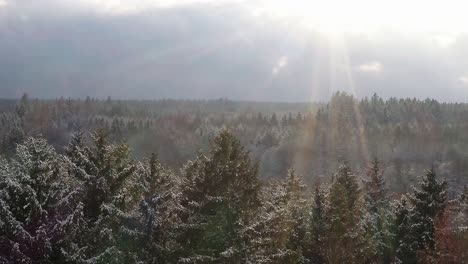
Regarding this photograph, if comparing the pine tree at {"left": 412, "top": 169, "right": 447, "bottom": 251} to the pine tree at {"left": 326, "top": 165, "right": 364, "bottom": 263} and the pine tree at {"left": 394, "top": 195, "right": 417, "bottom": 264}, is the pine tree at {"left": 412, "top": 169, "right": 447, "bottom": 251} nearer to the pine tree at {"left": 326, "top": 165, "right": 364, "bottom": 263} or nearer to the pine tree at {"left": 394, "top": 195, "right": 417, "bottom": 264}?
the pine tree at {"left": 394, "top": 195, "right": 417, "bottom": 264}

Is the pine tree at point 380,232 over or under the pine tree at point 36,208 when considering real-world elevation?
under

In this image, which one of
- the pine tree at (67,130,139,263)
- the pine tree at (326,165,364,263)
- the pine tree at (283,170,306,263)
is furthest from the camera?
the pine tree at (283,170,306,263)

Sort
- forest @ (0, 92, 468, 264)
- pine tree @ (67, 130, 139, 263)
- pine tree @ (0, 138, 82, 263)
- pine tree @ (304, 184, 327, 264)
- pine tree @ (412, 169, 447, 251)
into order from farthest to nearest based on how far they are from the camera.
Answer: pine tree @ (304, 184, 327, 264)
pine tree @ (412, 169, 447, 251)
pine tree @ (67, 130, 139, 263)
forest @ (0, 92, 468, 264)
pine tree @ (0, 138, 82, 263)

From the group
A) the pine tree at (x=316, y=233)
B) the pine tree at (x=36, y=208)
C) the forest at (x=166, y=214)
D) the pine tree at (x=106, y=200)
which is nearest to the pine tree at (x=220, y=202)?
the forest at (x=166, y=214)

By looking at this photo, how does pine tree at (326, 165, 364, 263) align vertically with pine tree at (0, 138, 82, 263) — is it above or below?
below

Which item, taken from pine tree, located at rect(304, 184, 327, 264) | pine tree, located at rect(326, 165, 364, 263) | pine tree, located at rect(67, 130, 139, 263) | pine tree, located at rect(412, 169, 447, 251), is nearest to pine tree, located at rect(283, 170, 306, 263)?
pine tree, located at rect(304, 184, 327, 264)

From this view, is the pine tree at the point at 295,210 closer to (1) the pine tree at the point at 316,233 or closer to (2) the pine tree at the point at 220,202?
(1) the pine tree at the point at 316,233

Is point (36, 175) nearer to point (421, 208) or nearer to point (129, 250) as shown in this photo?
point (129, 250)

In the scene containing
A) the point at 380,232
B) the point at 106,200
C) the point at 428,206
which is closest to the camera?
the point at 106,200

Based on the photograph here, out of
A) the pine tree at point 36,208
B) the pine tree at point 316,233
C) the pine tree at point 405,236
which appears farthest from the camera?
the pine tree at point 405,236

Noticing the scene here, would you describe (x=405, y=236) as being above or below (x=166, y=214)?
below

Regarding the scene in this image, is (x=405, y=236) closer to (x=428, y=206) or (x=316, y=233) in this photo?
(x=428, y=206)

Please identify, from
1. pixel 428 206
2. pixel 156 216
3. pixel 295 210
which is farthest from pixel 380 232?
pixel 156 216

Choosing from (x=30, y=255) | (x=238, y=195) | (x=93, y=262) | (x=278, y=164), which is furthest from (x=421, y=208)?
(x=278, y=164)
